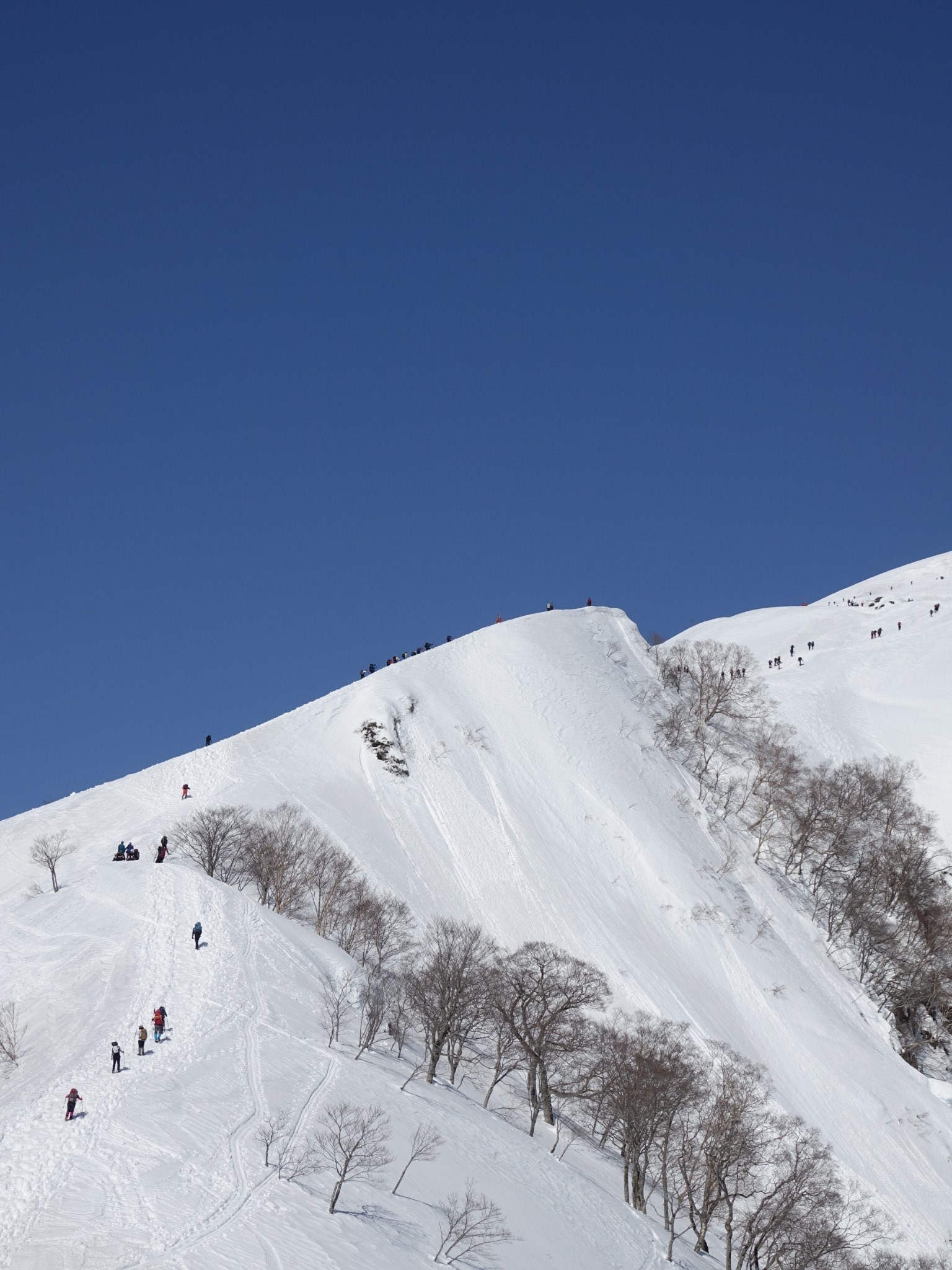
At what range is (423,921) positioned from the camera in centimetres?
5306

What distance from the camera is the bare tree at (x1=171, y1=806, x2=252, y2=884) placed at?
4975 cm

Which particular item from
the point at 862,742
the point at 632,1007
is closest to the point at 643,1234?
the point at 632,1007

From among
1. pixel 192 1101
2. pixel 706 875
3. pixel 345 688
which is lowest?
pixel 192 1101

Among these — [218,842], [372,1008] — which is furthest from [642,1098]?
[218,842]

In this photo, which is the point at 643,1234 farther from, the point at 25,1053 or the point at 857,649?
the point at 857,649

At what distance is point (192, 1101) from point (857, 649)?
79.7 meters

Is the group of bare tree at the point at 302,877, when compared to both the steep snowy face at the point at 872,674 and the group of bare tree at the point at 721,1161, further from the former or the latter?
the steep snowy face at the point at 872,674

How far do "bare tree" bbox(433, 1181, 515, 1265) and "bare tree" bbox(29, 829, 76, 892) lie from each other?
89.0ft

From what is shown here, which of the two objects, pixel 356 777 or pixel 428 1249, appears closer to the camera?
pixel 428 1249

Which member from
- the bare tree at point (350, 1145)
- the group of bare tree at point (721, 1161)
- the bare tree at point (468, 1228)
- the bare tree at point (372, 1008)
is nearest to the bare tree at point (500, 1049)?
the group of bare tree at point (721, 1161)

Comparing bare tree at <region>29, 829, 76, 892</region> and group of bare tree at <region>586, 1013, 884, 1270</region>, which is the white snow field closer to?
bare tree at <region>29, 829, 76, 892</region>

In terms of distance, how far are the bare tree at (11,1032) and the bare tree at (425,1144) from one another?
38.2 ft

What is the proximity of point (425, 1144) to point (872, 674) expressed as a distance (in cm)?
6895

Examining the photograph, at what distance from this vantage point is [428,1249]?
2612cm
